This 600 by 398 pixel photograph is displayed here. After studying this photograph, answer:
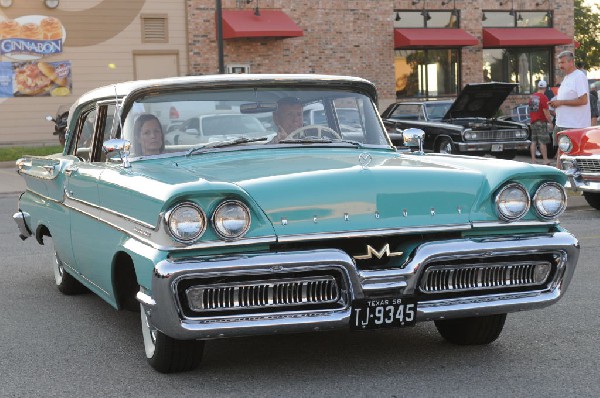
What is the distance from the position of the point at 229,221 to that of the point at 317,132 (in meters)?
1.65

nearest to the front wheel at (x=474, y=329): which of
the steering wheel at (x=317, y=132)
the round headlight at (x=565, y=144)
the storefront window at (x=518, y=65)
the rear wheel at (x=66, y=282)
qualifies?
the steering wheel at (x=317, y=132)

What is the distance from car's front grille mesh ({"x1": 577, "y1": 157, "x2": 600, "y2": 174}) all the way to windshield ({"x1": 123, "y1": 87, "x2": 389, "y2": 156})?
665cm

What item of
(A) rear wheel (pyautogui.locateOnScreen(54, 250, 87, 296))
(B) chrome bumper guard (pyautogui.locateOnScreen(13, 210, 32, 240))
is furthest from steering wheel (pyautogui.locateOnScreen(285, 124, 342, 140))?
(B) chrome bumper guard (pyautogui.locateOnScreen(13, 210, 32, 240))

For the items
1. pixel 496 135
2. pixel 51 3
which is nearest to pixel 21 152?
pixel 51 3

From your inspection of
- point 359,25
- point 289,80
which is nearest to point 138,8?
point 359,25

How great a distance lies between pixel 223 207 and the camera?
4.86 m

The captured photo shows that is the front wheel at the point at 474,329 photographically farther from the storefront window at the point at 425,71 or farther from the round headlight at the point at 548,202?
the storefront window at the point at 425,71

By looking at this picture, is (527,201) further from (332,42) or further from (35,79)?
(332,42)

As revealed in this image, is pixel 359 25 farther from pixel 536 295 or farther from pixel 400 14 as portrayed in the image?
pixel 536 295

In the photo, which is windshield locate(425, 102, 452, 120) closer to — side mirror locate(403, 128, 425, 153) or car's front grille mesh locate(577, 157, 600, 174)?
car's front grille mesh locate(577, 157, 600, 174)

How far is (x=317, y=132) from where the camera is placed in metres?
6.34

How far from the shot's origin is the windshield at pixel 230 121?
20.1 ft

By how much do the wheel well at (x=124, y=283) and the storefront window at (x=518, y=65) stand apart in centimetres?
3375

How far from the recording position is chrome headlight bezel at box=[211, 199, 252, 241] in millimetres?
Answer: 4824
